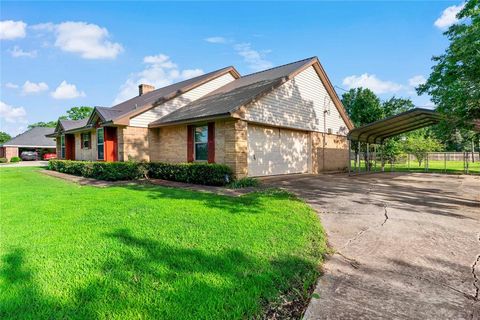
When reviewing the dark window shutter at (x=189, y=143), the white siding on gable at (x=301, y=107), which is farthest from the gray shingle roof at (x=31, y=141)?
the white siding on gable at (x=301, y=107)

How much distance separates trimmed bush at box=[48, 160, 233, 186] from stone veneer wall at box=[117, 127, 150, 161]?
94cm

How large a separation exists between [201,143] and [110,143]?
5.36m

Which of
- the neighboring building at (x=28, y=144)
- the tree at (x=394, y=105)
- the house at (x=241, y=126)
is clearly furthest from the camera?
the neighboring building at (x=28, y=144)

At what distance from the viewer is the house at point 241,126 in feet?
→ 37.9

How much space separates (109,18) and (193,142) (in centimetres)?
663

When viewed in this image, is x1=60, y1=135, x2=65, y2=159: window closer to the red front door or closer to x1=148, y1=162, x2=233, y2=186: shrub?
the red front door

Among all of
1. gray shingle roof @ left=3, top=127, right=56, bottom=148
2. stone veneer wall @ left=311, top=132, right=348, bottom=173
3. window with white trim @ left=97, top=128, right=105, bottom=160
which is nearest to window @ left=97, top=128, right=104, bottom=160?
window with white trim @ left=97, top=128, right=105, bottom=160

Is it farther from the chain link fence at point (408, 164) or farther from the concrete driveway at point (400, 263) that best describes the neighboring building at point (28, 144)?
the concrete driveway at point (400, 263)

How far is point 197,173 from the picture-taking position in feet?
36.1

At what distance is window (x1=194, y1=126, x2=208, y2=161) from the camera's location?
1256 centimetres

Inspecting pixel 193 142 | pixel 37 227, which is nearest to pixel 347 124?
pixel 193 142

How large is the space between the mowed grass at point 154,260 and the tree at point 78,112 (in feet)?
222

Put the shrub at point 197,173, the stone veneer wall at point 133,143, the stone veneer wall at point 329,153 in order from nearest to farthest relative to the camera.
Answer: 1. the shrub at point 197,173
2. the stone veneer wall at point 133,143
3. the stone veneer wall at point 329,153

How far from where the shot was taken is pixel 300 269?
3346mm
